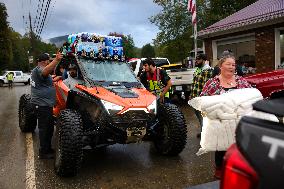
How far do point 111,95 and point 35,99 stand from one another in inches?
63.1

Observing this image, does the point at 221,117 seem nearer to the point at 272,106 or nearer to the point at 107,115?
the point at 272,106

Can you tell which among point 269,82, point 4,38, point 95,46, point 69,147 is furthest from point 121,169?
point 4,38

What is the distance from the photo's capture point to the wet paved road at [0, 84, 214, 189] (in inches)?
206

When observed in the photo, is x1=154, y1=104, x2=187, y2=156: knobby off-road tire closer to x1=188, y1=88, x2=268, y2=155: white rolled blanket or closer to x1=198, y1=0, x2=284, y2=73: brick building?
x1=188, y1=88, x2=268, y2=155: white rolled blanket

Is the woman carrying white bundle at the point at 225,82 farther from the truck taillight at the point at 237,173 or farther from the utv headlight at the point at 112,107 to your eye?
the truck taillight at the point at 237,173

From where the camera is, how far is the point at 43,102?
6680 mm

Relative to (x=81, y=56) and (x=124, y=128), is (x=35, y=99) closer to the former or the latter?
(x=81, y=56)

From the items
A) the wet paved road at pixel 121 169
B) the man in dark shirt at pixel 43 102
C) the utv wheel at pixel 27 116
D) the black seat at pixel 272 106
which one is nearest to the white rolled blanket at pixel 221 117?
the wet paved road at pixel 121 169

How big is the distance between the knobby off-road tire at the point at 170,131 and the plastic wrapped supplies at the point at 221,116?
7.64 ft

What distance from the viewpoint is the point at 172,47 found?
35.0 m

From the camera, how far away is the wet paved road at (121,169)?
206 inches

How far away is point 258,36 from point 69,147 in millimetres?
12933

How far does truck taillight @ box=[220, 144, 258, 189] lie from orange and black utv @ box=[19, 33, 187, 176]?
3974 mm

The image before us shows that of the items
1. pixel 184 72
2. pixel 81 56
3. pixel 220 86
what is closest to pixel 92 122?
pixel 81 56
